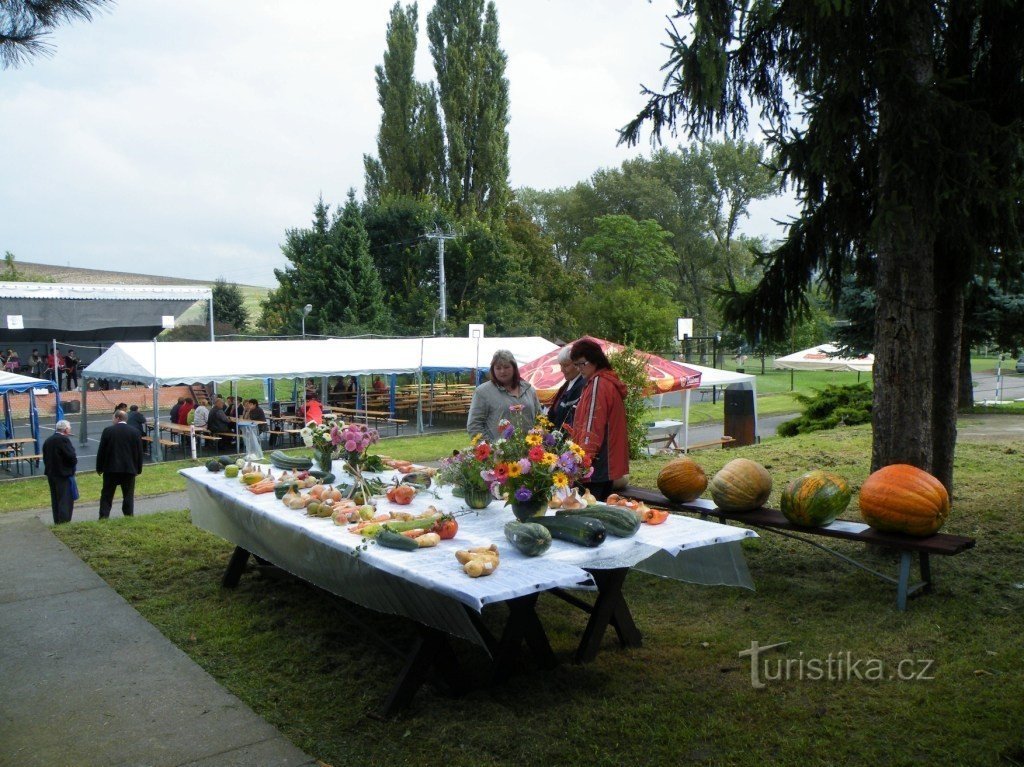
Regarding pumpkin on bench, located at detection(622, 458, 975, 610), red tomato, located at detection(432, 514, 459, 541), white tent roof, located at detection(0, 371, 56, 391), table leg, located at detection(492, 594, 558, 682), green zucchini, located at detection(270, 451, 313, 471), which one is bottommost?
table leg, located at detection(492, 594, 558, 682)

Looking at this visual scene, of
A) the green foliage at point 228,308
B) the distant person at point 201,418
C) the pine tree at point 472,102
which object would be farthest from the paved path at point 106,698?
the green foliage at point 228,308

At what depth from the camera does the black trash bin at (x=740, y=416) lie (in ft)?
59.2

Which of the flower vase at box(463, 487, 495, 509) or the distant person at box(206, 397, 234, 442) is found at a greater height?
the flower vase at box(463, 487, 495, 509)

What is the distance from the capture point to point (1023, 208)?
709 centimetres

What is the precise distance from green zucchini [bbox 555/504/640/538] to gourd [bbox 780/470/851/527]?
172 cm

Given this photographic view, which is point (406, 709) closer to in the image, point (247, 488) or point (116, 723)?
point (116, 723)

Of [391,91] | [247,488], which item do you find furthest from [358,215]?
[247,488]

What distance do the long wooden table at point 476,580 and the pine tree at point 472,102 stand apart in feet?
146

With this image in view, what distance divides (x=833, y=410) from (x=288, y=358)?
12780 millimetres

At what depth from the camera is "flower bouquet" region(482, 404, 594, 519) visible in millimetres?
4590

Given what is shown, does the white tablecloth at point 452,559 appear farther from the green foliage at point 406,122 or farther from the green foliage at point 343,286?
the green foliage at point 406,122

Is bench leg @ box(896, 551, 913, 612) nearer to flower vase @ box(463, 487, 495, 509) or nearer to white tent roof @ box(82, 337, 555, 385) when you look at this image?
flower vase @ box(463, 487, 495, 509)

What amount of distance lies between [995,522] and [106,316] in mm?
40680

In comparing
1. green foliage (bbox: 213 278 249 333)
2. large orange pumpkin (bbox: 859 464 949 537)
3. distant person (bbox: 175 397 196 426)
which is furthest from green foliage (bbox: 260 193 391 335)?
large orange pumpkin (bbox: 859 464 949 537)
